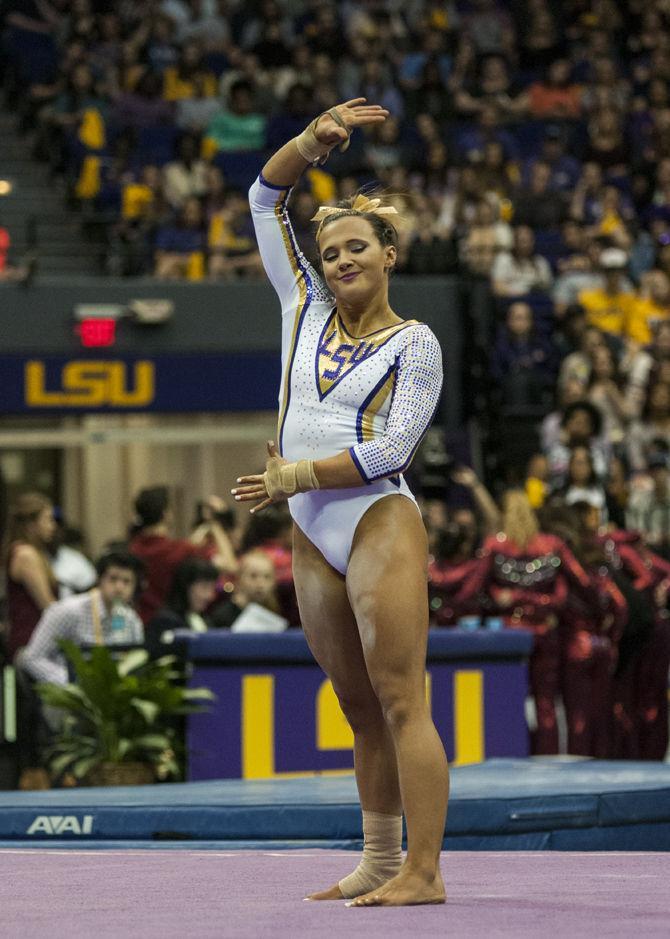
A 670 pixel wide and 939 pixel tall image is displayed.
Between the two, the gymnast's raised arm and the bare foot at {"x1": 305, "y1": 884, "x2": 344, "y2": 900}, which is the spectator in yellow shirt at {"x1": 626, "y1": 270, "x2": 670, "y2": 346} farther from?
the bare foot at {"x1": 305, "y1": 884, "x2": 344, "y2": 900}

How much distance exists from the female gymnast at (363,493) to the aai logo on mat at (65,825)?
2.05 meters

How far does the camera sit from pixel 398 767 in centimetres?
426

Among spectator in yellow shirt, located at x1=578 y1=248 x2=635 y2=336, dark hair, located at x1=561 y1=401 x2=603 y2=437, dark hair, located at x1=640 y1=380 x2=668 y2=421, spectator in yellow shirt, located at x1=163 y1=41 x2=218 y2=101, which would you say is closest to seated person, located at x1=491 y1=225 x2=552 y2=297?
spectator in yellow shirt, located at x1=578 y1=248 x2=635 y2=336

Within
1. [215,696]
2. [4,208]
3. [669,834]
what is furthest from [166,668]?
[4,208]

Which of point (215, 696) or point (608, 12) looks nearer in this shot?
point (215, 696)

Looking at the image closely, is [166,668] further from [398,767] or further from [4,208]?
[4,208]

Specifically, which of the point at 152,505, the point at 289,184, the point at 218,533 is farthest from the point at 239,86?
the point at 289,184

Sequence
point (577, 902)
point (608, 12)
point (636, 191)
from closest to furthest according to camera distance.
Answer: point (577, 902)
point (636, 191)
point (608, 12)

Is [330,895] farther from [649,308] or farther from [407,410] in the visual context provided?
[649,308]

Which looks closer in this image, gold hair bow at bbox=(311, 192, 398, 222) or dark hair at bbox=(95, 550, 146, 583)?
gold hair bow at bbox=(311, 192, 398, 222)

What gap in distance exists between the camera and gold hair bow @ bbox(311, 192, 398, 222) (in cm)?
457

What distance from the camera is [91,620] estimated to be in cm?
Result: 888

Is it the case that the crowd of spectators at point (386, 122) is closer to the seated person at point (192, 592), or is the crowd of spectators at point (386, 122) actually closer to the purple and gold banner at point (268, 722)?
the seated person at point (192, 592)

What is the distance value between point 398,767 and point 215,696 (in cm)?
405
